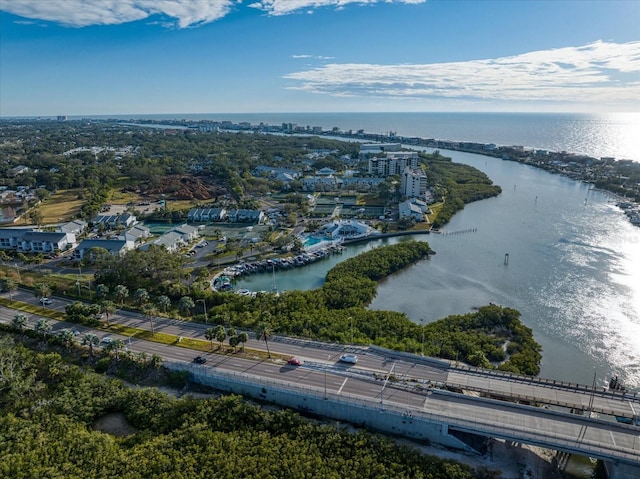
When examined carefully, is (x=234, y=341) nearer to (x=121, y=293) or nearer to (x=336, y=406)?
(x=336, y=406)

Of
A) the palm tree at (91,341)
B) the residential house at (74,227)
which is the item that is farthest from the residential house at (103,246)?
the palm tree at (91,341)

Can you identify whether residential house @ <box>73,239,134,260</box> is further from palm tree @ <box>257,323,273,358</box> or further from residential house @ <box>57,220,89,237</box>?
palm tree @ <box>257,323,273,358</box>

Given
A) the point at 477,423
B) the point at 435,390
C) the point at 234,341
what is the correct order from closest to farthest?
the point at 477,423 → the point at 435,390 → the point at 234,341

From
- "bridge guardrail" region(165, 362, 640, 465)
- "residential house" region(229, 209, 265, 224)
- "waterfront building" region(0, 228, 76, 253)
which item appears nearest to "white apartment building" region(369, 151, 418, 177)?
"residential house" region(229, 209, 265, 224)

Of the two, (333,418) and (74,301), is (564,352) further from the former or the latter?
(74,301)

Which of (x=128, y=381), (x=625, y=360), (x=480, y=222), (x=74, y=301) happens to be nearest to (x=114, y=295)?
(x=74, y=301)

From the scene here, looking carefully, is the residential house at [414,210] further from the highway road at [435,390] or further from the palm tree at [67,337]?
the palm tree at [67,337]

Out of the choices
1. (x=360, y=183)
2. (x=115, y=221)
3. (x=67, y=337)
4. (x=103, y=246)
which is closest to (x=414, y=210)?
(x=360, y=183)
